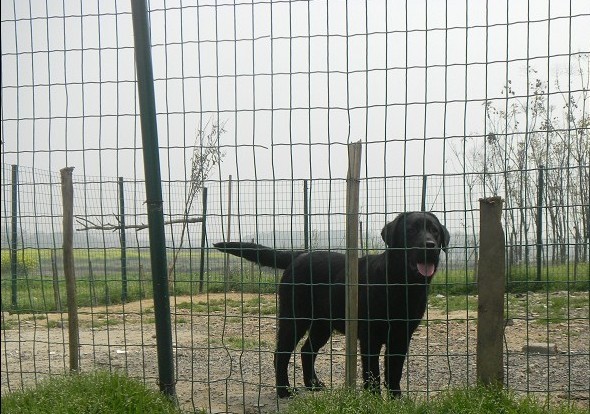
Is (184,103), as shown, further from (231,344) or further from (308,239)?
(231,344)

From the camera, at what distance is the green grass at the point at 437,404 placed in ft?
13.0

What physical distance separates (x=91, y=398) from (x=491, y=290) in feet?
9.24

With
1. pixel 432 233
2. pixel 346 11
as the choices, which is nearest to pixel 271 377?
pixel 432 233

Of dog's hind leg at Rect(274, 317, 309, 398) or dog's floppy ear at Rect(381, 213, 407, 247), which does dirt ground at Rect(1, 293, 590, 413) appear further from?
dog's floppy ear at Rect(381, 213, 407, 247)

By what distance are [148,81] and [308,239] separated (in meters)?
1.95

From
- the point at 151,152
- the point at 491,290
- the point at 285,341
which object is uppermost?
the point at 151,152

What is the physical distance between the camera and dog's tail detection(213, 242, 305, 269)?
17.7 feet

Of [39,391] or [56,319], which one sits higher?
[39,391]

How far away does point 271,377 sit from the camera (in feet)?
22.9

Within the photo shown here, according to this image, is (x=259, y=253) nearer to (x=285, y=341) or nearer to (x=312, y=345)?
(x=285, y=341)

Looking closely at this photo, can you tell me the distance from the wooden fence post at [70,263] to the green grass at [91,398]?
65 centimetres

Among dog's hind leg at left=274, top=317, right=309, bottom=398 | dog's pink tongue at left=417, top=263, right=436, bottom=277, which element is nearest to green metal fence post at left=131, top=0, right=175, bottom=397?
dog's hind leg at left=274, top=317, right=309, bottom=398

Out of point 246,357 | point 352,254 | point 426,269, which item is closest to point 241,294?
point 352,254

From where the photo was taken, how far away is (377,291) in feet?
17.5
